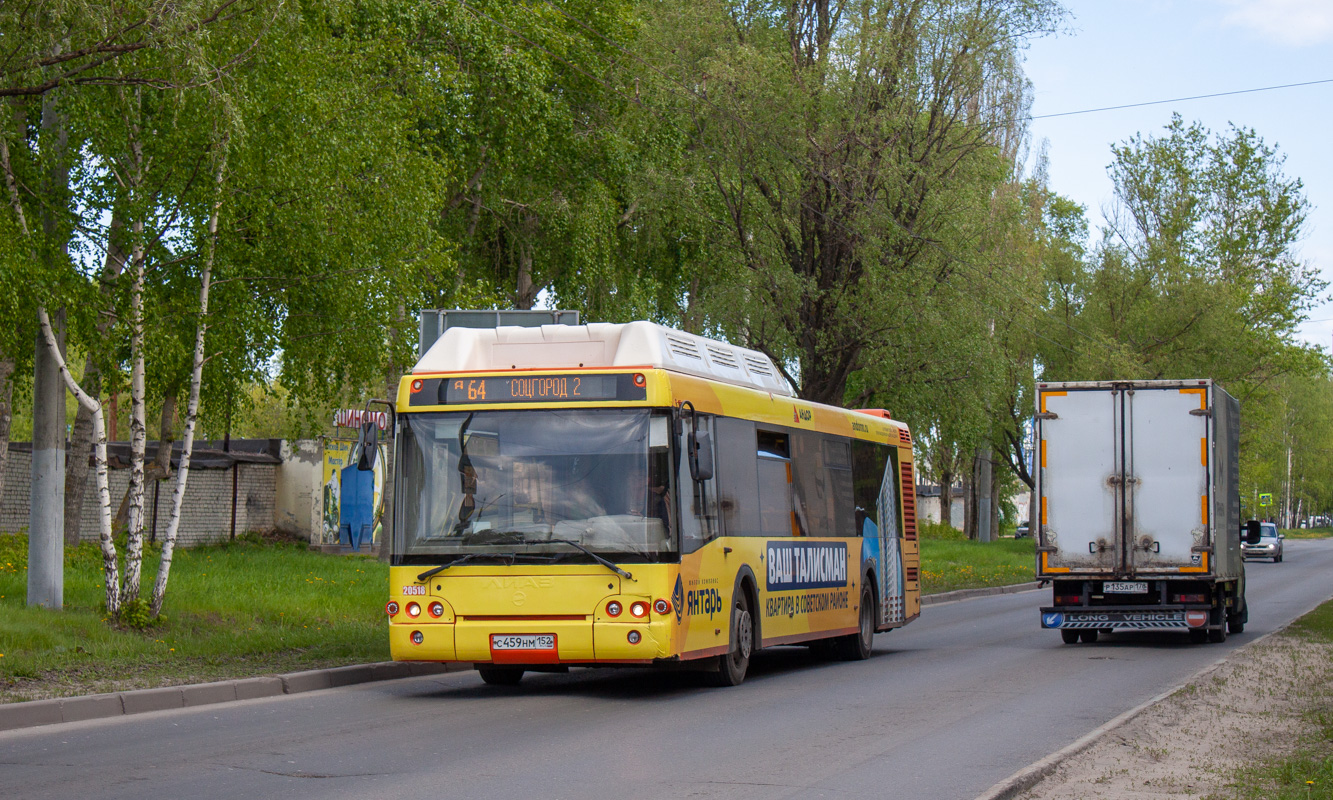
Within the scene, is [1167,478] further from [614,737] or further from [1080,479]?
[614,737]

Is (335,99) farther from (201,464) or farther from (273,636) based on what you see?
(201,464)

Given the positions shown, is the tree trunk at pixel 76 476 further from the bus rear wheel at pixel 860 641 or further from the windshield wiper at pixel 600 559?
the windshield wiper at pixel 600 559

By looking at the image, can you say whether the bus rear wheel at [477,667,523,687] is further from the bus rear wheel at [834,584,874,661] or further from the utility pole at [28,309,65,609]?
the utility pole at [28,309,65,609]

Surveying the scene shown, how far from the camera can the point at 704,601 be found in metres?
12.8

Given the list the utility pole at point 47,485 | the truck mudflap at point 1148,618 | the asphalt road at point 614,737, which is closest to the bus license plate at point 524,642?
the asphalt road at point 614,737

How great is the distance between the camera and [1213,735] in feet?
33.2

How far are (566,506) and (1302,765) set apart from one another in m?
6.10

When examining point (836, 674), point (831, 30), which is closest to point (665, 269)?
point (831, 30)

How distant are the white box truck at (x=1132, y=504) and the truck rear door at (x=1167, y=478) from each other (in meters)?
0.01

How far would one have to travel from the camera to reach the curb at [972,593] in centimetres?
3091

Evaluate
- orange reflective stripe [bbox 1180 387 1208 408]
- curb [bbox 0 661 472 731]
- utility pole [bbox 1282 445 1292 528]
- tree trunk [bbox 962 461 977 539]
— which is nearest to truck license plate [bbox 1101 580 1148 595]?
orange reflective stripe [bbox 1180 387 1208 408]

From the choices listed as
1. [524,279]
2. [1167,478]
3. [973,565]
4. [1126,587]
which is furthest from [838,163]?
[973,565]

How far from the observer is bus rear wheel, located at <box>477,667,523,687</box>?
13.8 metres

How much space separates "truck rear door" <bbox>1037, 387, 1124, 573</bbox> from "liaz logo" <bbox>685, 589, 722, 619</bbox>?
6.90 m
